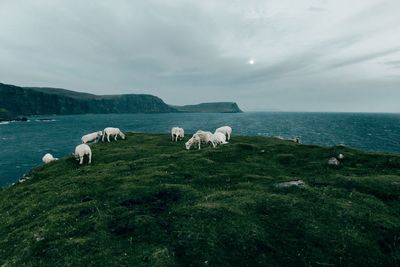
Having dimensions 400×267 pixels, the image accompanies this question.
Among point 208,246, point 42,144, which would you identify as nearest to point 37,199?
point 208,246

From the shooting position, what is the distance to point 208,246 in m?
15.5

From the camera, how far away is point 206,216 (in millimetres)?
18297

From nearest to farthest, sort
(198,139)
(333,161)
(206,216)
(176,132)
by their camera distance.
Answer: (206,216), (333,161), (198,139), (176,132)

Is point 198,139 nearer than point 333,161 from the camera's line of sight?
No

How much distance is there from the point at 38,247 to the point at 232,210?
1253 centimetres

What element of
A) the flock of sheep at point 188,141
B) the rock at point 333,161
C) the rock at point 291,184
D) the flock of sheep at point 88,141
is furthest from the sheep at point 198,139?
the rock at point 291,184

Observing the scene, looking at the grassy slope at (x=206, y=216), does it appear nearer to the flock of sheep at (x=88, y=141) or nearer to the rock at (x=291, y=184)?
the rock at (x=291, y=184)

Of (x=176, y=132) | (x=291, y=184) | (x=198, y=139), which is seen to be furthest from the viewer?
(x=176, y=132)

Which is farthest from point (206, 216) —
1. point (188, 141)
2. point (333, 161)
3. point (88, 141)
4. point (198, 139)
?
point (88, 141)

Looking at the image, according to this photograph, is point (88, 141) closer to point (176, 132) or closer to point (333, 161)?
point (176, 132)

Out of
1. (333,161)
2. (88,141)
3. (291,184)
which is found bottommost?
(88,141)

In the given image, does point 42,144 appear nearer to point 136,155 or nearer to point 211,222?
point 136,155

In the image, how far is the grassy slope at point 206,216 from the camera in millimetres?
15234

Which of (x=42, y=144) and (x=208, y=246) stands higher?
(x=208, y=246)
